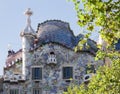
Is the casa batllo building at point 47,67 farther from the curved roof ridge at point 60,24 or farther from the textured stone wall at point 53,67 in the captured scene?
the curved roof ridge at point 60,24

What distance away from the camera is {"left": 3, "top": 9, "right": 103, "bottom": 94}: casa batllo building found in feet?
154

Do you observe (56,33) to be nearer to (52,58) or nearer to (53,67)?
(52,58)

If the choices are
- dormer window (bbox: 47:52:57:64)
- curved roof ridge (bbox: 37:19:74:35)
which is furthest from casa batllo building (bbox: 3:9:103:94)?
curved roof ridge (bbox: 37:19:74:35)

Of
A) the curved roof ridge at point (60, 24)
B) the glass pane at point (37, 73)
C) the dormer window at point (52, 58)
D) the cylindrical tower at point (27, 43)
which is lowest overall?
the glass pane at point (37, 73)

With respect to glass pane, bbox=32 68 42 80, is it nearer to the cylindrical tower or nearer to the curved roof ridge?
the cylindrical tower

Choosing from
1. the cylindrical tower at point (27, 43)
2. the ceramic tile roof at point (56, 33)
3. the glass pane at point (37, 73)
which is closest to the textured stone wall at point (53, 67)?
the cylindrical tower at point (27, 43)

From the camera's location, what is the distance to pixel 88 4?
1652 cm

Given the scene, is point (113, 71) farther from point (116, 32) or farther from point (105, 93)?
point (116, 32)

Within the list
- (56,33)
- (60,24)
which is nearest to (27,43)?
(56,33)

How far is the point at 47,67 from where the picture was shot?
47.3 meters

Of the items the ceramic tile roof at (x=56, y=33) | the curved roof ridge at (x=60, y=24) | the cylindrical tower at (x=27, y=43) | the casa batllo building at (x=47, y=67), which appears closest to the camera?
the casa batllo building at (x=47, y=67)

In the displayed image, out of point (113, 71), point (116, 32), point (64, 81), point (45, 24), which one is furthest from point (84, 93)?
point (45, 24)

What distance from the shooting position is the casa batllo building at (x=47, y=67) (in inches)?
1850

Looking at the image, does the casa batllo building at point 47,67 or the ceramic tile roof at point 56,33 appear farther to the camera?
the ceramic tile roof at point 56,33
